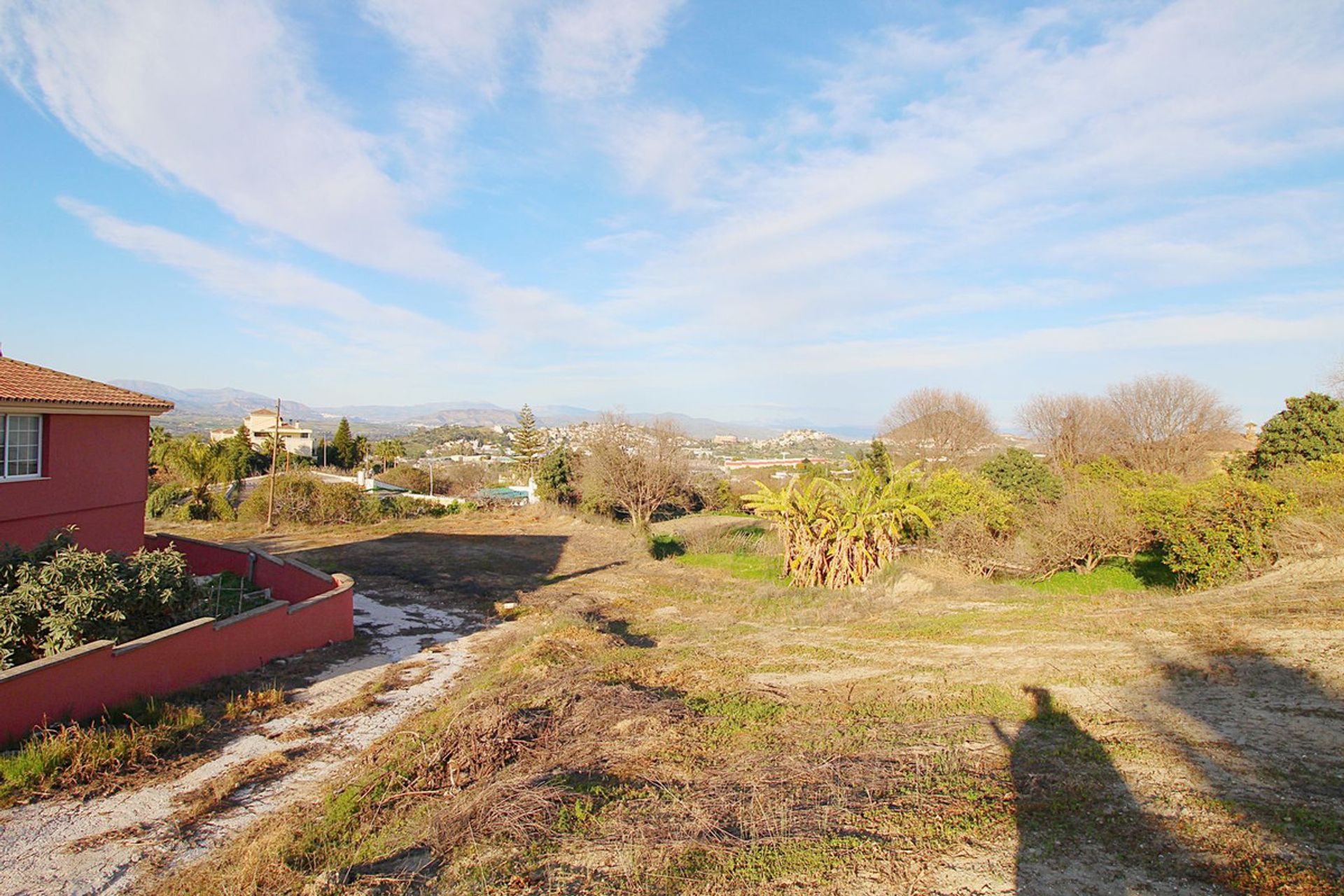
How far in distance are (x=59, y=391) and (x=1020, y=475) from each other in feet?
94.0

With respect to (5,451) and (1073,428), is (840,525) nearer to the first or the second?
(5,451)

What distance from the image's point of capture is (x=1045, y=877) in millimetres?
3660

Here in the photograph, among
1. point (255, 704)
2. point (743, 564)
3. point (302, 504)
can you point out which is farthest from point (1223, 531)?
point (302, 504)

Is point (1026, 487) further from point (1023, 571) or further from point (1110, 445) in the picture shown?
point (1110, 445)

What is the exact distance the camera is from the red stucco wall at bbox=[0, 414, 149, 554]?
1054 centimetres

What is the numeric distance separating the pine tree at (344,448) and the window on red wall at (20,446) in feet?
163

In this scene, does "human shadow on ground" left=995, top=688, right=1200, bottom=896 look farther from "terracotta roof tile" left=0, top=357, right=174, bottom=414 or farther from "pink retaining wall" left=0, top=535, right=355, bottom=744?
"terracotta roof tile" left=0, top=357, right=174, bottom=414

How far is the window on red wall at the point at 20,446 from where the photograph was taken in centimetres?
1031

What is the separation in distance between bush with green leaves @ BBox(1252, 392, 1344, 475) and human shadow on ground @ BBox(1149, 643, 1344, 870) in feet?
66.1

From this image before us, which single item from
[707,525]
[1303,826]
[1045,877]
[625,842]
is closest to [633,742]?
[625,842]

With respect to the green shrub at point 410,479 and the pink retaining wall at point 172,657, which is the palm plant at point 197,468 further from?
the pink retaining wall at point 172,657

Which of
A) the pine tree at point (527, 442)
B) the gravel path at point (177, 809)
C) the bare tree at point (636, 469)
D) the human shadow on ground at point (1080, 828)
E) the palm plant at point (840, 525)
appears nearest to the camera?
the human shadow on ground at point (1080, 828)

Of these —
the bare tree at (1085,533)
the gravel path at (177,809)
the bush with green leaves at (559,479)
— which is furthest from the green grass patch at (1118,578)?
the bush with green leaves at (559,479)

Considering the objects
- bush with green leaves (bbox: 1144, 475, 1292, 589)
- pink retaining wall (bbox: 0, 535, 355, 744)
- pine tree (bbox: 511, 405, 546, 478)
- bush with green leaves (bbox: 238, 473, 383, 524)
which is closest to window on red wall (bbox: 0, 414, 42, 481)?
pink retaining wall (bbox: 0, 535, 355, 744)
